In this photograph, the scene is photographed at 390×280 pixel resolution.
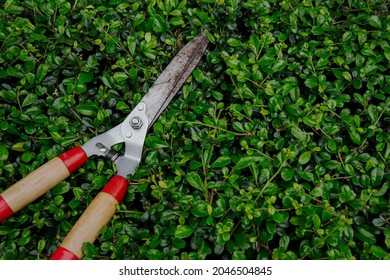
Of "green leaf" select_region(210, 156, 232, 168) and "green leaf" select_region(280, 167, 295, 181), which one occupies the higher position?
"green leaf" select_region(210, 156, 232, 168)

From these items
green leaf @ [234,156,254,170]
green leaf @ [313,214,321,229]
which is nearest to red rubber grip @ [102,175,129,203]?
green leaf @ [234,156,254,170]

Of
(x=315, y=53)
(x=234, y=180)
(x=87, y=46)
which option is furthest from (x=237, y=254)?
(x=87, y=46)

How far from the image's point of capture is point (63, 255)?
4.58 ft

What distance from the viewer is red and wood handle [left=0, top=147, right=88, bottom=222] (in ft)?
4.77

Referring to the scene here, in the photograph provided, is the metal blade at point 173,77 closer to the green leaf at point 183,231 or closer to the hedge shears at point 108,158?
the hedge shears at point 108,158

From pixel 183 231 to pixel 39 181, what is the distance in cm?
53

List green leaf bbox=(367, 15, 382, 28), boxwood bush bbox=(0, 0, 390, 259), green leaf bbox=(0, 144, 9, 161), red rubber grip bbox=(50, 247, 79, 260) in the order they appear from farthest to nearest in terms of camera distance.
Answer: green leaf bbox=(367, 15, 382, 28), green leaf bbox=(0, 144, 9, 161), boxwood bush bbox=(0, 0, 390, 259), red rubber grip bbox=(50, 247, 79, 260)

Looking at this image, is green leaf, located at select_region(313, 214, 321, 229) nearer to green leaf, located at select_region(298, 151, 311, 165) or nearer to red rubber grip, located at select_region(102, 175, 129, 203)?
green leaf, located at select_region(298, 151, 311, 165)

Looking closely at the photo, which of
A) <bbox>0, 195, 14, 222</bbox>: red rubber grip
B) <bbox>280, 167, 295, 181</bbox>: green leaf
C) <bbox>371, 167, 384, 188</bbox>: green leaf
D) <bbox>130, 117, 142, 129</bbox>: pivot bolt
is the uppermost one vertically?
<bbox>130, 117, 142, 129</bbox>: pivot bolt

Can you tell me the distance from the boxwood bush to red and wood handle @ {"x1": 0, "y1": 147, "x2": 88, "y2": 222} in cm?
8

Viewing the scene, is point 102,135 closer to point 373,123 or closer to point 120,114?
point 120,114

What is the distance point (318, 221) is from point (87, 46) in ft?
3.88

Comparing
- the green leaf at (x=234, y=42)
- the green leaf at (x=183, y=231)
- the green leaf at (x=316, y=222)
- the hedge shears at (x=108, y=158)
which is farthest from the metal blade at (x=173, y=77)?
the green leaf at (x=316, y=222)

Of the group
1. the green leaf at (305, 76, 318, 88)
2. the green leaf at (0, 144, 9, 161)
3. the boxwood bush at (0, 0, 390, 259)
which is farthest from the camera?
the green leaf at (305, 76, 318, 88)
